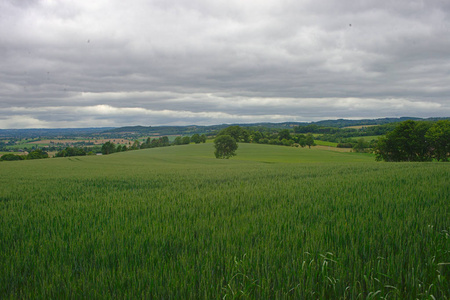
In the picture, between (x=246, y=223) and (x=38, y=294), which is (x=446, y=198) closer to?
(x=246, y=223)

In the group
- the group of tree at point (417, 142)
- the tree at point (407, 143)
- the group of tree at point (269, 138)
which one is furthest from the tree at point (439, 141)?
the group of tree at point (269, 138)

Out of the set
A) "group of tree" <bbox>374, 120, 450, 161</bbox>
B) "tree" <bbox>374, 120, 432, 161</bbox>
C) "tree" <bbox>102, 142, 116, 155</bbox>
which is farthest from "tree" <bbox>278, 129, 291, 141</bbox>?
"tree" <bbox>102, 142, 116, 155</bbox>

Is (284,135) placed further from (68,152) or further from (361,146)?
(68,152)

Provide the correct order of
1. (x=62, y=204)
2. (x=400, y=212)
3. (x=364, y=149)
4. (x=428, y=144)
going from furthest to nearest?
1. (x=364, y=149)
2. (x=428, y=144)
3. (x=62, y=204)
4. (x=400, y=212)

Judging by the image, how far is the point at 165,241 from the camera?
399 centimetres

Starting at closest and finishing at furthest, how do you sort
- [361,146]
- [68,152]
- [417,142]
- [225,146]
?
[417,142]
[225,146]
[68,152]
[361,146]

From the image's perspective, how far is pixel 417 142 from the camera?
4881 centimetres

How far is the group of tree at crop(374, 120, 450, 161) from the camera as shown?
159 ft

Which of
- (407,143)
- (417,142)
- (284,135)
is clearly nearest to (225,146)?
(407,143)

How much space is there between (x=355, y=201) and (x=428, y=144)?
5569 cm

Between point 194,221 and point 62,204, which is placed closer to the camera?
point 194,221

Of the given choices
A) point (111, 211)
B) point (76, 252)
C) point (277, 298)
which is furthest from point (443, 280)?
point (111, 211)

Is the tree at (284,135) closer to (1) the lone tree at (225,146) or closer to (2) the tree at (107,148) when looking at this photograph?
(1) the lone tree at (225,146)

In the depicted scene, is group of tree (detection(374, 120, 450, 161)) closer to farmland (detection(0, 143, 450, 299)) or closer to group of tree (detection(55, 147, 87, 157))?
farmland (detection(0, 143, 450, 299))
